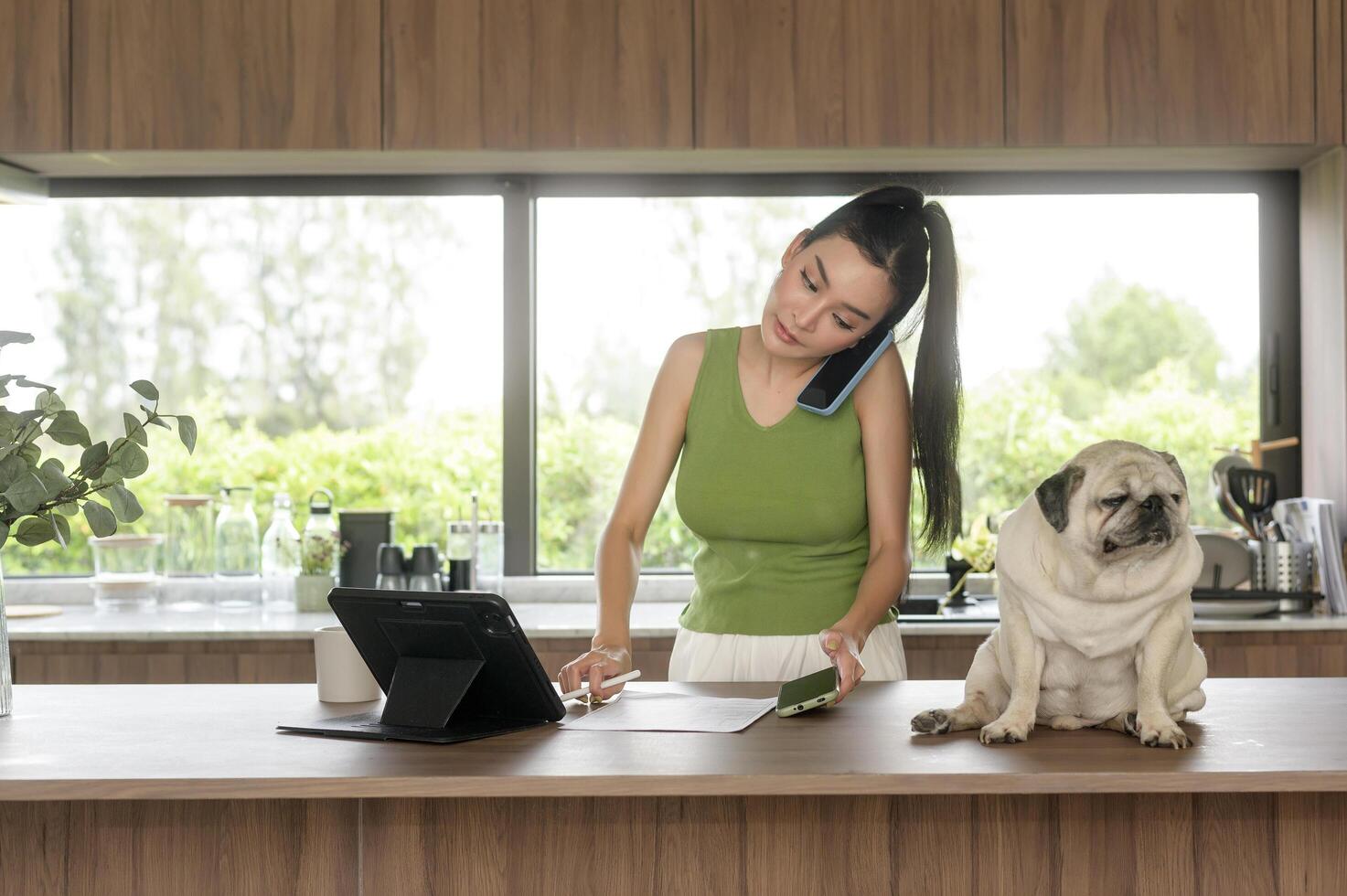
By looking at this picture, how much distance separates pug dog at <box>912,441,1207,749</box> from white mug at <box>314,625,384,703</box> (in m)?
0.70

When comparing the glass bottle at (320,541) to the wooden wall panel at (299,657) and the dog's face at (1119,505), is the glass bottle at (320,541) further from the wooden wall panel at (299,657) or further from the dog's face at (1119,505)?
the dog's face at (1119,505)

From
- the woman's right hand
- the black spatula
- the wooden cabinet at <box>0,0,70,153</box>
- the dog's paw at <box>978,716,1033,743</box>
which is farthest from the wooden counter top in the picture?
the wooden cabinet at <box>0,0,70,153</box>

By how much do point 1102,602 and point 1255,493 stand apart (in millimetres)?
2079

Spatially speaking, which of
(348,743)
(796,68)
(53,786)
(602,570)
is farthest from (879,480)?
(796,68)

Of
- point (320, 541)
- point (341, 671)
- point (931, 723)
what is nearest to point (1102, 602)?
point (931, 723)

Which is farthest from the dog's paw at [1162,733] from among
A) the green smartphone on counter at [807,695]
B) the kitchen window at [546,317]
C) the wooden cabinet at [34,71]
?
the wooden cabinet at [34,71]

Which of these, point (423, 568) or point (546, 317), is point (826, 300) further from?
point (546, 317)

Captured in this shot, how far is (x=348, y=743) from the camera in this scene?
4.46 ft

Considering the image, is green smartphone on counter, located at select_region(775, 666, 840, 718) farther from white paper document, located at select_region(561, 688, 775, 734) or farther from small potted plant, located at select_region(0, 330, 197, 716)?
small potted plant, located at select_region(0, 330, 197, 716)

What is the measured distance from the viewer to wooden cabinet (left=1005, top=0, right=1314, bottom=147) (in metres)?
3.00

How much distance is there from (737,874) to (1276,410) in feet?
8.43

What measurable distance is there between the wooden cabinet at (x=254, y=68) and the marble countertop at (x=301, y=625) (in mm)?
1142

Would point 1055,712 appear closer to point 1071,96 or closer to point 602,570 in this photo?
point 602,570

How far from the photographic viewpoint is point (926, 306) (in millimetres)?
1884
